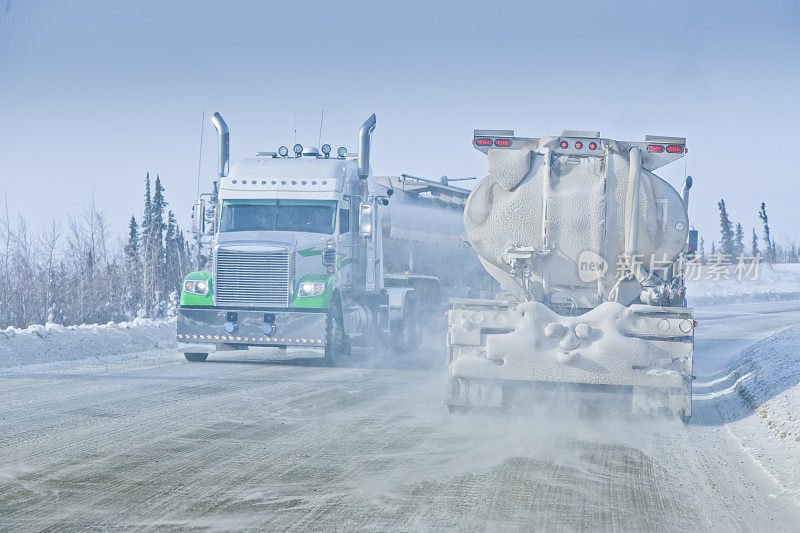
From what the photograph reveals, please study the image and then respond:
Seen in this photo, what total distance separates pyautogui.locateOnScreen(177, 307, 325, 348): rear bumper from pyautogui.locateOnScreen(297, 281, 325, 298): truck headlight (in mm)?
339

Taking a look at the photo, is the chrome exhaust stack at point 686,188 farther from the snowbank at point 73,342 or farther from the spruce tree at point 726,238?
the spruce tree at point 726,238

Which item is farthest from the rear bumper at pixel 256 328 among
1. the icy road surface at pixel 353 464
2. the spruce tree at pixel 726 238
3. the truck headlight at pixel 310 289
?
the spruce tree at pixel 726 238

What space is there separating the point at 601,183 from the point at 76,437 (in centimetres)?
650

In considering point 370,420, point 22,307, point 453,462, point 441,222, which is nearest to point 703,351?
point 441,222

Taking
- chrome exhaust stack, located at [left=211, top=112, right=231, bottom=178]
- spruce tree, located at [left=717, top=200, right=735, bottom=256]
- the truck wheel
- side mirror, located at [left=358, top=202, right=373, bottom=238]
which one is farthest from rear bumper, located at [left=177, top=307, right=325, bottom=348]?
spruce tree, located at [left=717, top=200, right=735, bottom=256]

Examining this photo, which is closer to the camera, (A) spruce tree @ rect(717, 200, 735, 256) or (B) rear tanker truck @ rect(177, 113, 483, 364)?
(B) rear tanker truck @ rect(177, 113, 483, 364)

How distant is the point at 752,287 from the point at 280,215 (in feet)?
207

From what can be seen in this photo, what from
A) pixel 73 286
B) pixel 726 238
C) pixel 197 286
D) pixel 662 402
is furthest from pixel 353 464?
pixel 726 238

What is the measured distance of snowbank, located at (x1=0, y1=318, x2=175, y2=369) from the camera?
15651 millimetres

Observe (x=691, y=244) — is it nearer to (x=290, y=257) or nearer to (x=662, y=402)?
(x=662, y=402)

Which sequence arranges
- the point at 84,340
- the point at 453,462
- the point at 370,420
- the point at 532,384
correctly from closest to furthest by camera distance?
the point at 453,462 < the point at 370,420 < the point at 532,384 < the point at 84,340

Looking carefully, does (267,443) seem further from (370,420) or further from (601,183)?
(601,183)

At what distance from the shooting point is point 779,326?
31.3m

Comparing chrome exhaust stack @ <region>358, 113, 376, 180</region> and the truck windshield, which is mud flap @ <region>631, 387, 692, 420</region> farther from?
chrome exhaust stack @ <region>358, 113, 376, 180</region>
